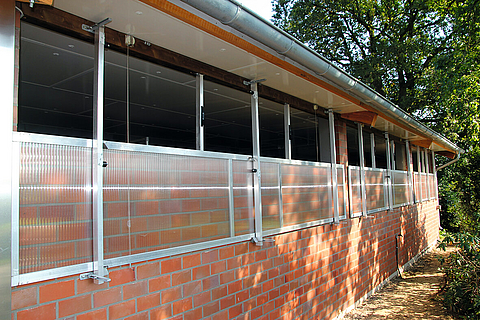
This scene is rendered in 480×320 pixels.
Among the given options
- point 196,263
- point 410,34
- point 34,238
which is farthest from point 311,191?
point 410,34

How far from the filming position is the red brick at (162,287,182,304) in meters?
3.13

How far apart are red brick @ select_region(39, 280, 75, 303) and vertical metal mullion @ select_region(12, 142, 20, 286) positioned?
0.19m

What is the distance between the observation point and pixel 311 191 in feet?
18.2

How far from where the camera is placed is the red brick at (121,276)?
2738mm

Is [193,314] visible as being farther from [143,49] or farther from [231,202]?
[143,49]

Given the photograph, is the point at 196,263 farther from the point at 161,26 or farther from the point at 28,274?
the point at 161,26

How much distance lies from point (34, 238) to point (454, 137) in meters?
14.8

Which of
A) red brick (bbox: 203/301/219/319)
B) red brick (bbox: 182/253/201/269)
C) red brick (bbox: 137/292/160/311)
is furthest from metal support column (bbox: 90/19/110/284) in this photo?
red brick (bbox: 203/301/219/319)

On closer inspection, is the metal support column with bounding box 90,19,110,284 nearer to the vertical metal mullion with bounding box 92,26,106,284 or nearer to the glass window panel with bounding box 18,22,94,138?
the vertical metal mullion with bounding box 92,26,106,284

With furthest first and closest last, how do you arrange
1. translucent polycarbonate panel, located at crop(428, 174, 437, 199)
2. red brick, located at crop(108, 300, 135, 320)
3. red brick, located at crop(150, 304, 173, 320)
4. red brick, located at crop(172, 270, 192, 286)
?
translucent polycarbonate panel, located at crop(428, 174, 437, 199) → red brick, located at crop(172, 270, 192, 286) → red brick, located at crop(150, 304, 173, 320) → red brick, located at crop(108, 300, 135, 320)

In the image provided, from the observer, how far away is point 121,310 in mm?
2773

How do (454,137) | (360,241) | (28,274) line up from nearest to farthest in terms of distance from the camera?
(28,274) → (360,241) → (454,137)

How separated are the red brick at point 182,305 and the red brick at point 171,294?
0.05 meters

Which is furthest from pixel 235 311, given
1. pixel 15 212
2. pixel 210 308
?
pixel 15 212
